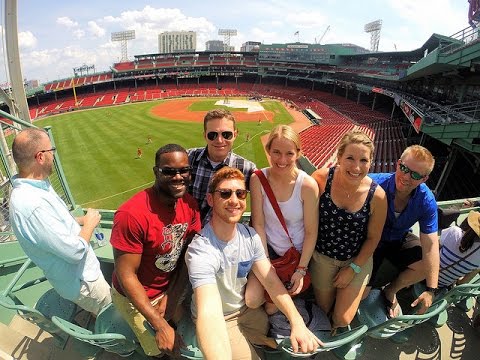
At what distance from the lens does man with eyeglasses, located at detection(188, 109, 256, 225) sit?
130 inches

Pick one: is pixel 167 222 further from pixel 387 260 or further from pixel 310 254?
pixel 387 260

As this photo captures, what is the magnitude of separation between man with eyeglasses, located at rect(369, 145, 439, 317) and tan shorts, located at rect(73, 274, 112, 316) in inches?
126

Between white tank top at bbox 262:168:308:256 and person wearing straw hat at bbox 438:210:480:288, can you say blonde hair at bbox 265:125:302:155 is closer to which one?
white tank top at bbox 262:168:308:256

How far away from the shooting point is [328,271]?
3158mm

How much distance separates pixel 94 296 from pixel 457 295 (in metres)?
4.06

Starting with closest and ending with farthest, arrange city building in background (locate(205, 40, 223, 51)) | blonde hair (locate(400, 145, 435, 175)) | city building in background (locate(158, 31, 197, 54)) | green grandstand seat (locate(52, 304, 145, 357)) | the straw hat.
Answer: green grandstand seat (locate(52, 304, 145, 357)), blonde hair (locate(400, 145, 435, 175)), the straw hat, city building in background (locate(158, 31, 197, 54)), city building in background (locate(205, 40, 223, 51))

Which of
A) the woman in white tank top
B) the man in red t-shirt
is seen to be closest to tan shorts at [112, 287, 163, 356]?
the man in red t-shirt

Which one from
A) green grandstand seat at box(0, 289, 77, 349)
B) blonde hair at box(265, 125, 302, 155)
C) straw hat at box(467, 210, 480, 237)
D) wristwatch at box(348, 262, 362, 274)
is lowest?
green grandstand seat at box(0, 289, 77, 349)

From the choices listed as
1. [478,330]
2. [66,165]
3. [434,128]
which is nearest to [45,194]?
[478,330]

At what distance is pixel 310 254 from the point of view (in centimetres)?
299

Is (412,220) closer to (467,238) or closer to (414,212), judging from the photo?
(414,212)

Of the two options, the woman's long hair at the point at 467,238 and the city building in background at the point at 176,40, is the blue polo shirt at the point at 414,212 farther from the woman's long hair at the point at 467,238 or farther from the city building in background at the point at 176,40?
the city building in background at the point at 176,40

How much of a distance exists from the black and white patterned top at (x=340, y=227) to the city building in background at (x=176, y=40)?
17979 cm

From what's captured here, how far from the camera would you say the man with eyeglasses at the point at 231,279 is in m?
2.34
